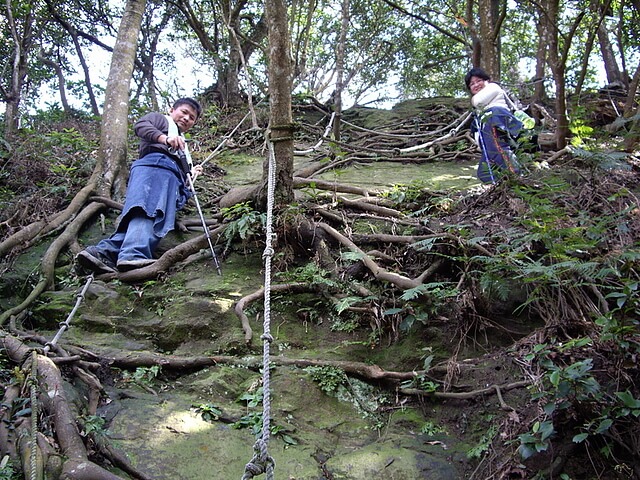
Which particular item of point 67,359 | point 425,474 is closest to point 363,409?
point 425,474

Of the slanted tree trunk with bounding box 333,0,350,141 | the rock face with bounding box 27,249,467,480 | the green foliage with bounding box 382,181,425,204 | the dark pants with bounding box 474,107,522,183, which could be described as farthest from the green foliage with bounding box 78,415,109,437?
the slanted tree trunk with bounding box 333,0,350,141

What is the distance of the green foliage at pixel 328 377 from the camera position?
123 inches

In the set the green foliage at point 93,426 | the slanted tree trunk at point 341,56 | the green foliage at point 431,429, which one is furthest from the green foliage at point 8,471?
the slanted tree trunk at point 341,56

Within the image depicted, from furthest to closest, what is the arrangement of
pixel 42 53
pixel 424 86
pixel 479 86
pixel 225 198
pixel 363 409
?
pixel 424 86, pixel 42 53, pixel 479 86, pixel 225 198, pixel 363 409

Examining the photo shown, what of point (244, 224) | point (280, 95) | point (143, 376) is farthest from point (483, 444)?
point (280, 95)

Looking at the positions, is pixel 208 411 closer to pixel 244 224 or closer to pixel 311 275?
pixel 311 275

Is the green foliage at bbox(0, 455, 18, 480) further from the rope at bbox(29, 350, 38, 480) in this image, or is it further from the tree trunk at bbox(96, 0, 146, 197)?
the tree trunk at bbox(96, 0, 146, 197)

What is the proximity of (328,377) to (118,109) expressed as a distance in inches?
172

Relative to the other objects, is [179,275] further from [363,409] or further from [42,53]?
[42,53]

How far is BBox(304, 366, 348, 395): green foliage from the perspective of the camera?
3.12 metres

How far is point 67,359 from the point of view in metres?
2.79

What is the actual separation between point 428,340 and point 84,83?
1292cm

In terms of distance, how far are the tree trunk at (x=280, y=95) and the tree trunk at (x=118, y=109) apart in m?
2.29

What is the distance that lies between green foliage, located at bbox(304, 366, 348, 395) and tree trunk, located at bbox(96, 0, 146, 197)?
11.5ft
